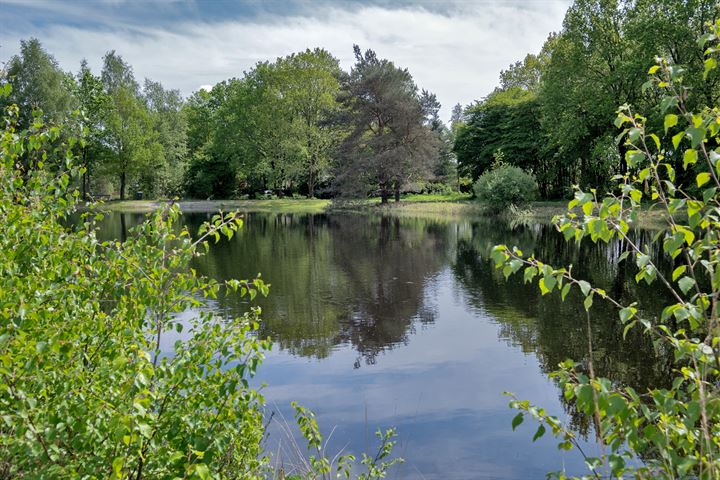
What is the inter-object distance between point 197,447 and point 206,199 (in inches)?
2736

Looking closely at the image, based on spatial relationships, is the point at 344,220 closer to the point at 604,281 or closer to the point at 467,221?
the point at 467,221

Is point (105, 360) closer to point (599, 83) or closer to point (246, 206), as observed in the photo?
point (599, 83)

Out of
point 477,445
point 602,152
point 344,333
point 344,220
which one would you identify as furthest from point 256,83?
point 477,445

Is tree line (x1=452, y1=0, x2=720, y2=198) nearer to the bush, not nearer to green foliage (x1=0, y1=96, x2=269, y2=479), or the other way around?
the bush

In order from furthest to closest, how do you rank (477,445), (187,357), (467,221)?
(467,221), (477,445), (187,357)

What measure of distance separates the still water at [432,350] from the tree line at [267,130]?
3062 centimetres

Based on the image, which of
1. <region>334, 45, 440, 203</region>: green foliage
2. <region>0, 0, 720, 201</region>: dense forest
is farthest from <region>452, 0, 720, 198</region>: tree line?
<region>334, 45, 440, 203</region>: green foliage

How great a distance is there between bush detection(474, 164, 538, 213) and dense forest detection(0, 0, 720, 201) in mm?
4323

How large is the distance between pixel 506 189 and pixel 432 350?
35948 mm

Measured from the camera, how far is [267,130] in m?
64.1

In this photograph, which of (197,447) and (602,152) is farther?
(602,152)

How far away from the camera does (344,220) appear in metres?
47.0

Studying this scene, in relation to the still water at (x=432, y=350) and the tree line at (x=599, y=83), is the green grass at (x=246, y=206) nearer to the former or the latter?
the tree line at (x=599, y=83)

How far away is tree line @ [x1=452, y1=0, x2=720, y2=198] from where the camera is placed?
Answer: 35750 mm
